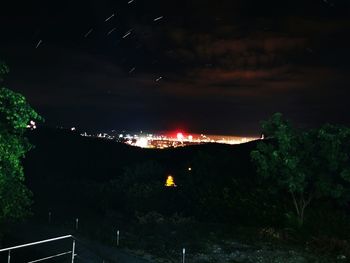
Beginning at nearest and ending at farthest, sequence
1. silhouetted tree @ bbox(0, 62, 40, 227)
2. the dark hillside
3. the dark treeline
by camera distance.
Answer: silhouetted tree @ bbox(0, 62, 40, 227)
the dark treeline
the dark hillside

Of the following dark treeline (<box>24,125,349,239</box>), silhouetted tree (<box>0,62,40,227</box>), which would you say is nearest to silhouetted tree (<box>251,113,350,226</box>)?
dark treeline (<box>24,125,349,239</box>)

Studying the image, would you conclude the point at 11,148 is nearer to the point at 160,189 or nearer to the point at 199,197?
the point at 199,197

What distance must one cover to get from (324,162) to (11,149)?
777 inches

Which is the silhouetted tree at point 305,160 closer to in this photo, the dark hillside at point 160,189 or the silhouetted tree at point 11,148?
the dark hillside at point 160,189

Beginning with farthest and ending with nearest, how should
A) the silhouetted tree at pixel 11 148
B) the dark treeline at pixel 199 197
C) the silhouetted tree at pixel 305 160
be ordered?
the dark treeline at pixel 199 197 → the silhouetted tree at pixel 305 160 → the silhouetted tree at pixel 11 148

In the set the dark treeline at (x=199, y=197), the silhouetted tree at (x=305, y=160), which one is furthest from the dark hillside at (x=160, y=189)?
the silhouetted tree at (x=305, y=160)

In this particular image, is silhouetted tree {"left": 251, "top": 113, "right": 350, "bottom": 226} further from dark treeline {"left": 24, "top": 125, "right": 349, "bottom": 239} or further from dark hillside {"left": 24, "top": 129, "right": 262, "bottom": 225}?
dark hillside {"left": 24, "top": 129, "right": 262, "bottom": 225}

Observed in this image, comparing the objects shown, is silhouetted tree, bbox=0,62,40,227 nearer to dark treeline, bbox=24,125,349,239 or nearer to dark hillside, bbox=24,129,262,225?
dark treeline, bbox=24,125,349,239

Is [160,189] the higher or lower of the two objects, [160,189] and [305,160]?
the lower

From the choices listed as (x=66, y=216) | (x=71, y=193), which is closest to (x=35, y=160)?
(x=71, y=193)

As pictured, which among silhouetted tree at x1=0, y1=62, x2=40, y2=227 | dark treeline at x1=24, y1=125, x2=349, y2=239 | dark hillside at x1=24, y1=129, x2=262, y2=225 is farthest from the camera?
dark hillside at x1=24, y1=129, x2=262, y2=225

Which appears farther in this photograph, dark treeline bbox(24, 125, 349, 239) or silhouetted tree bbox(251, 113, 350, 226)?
dark treeline bbox(24, 125, 349, 239)

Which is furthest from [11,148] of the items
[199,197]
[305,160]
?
[199,197]

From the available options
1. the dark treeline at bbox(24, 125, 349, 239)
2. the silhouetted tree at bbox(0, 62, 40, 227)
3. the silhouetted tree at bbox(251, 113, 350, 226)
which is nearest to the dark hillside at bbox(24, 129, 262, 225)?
the dark treeline at bbox(24, 125, 349, 239)
